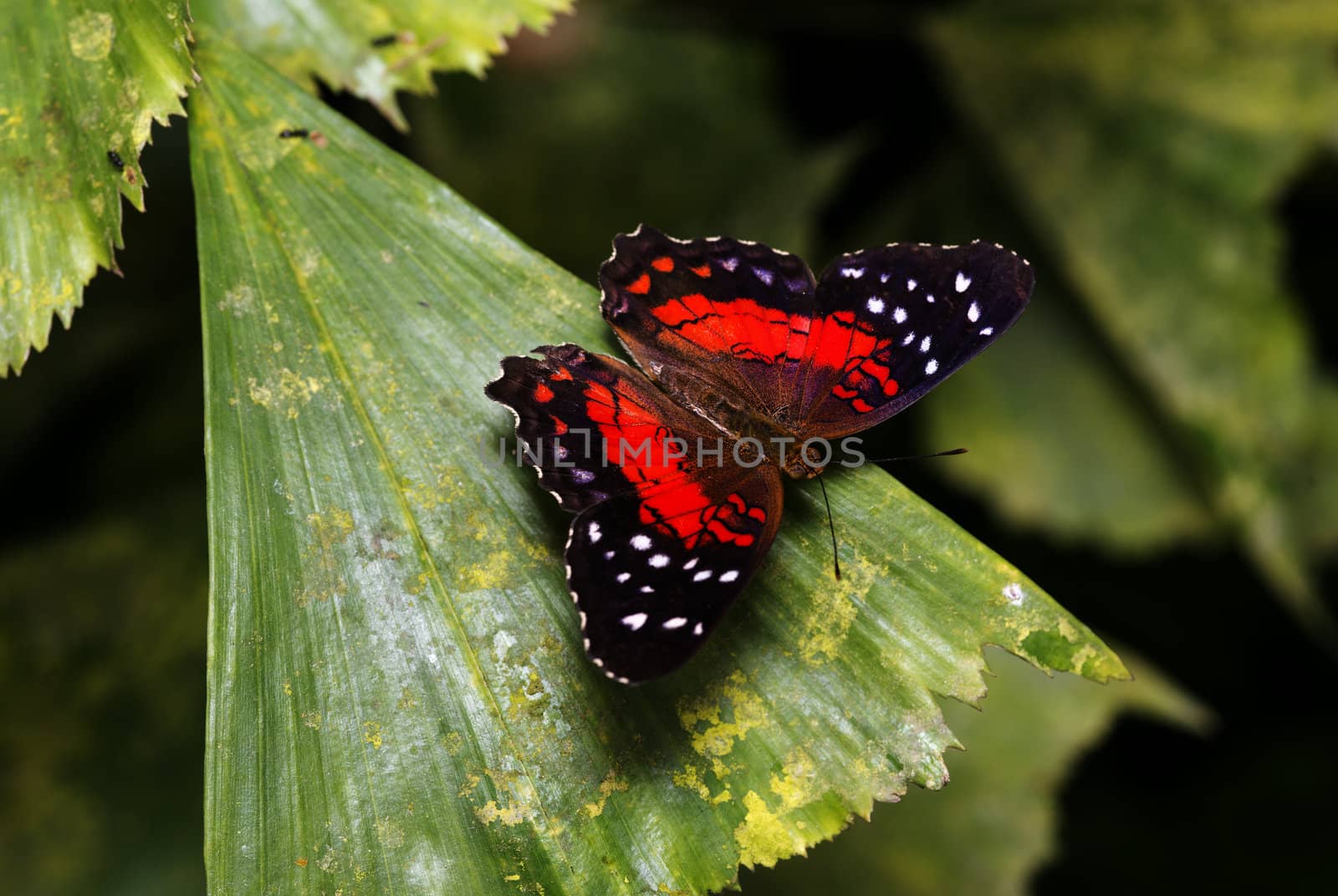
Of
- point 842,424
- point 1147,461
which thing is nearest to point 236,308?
point 842,424

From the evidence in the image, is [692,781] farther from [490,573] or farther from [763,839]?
[490,573]

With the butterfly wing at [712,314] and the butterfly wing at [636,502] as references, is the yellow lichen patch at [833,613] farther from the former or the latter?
the butterfly wing at [712,314]

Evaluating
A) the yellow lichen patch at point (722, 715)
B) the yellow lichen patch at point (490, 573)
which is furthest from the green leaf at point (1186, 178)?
the yellow lichen patch at point (490, 573)

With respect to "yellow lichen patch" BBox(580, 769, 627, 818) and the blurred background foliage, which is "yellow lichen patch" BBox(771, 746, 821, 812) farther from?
the blurred background foliage

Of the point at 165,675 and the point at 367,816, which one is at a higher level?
the point at 367,816

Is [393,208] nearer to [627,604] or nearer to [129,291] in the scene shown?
[627,604]
